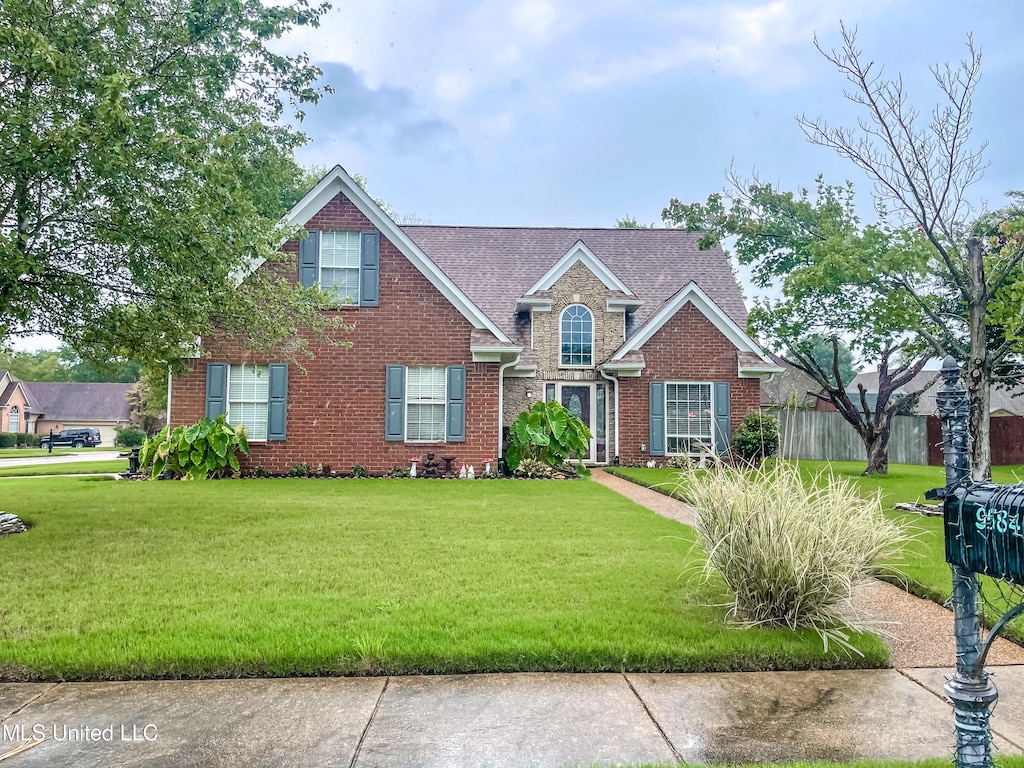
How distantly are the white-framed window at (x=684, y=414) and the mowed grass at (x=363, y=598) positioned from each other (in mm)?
8318

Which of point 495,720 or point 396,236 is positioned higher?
point 396,236

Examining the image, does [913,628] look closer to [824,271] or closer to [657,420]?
[824,271]

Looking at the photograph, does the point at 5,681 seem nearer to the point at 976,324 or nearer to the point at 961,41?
the point at 976,324

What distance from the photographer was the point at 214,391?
13.8 meters

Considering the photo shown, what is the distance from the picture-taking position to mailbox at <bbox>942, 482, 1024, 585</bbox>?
6.37ft

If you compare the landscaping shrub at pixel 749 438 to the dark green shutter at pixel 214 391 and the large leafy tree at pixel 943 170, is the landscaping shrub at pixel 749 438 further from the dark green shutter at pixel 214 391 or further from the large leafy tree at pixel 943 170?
the dark green shutter at pixel 214 391

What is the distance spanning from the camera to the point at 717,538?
4.36 meters

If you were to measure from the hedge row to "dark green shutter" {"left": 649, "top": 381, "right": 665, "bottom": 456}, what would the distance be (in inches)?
1615

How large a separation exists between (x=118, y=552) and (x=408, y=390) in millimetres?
8208

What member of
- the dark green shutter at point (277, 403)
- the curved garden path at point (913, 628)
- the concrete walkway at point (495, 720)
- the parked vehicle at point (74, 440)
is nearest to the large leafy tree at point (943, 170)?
the curved garden path at point (913, 628)

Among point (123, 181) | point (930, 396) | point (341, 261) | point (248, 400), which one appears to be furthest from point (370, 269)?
point (930, 396)

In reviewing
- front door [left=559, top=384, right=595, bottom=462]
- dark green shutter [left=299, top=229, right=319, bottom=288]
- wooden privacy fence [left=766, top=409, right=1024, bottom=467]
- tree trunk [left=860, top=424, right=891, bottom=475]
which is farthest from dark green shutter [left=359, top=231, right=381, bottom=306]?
tree trunk [left=860, top=424, right=891, bottom=475]

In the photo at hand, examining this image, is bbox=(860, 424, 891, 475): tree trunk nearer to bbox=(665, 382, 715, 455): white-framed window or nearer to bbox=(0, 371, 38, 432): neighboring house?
bbox=(665, 382, 715, 455): white-framed window

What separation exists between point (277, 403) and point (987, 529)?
44.4ft
